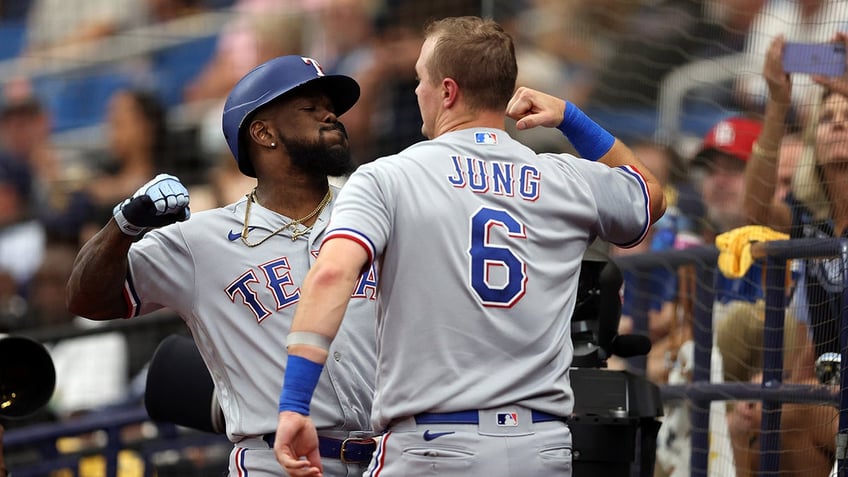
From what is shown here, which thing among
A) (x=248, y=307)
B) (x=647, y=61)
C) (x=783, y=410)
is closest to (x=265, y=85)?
(x=248, y=307)

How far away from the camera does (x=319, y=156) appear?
13.5ft

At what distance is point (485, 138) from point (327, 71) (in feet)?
20.3

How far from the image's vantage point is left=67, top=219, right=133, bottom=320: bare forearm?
3.81 meters

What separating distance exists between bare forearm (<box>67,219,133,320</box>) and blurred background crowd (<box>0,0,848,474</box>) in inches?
98.9

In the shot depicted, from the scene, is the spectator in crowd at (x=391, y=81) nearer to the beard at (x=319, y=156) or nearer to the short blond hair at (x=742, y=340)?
the short blond hair at (x=742, y=340)

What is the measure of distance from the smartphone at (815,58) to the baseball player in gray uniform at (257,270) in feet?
6.08

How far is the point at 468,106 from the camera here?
3.40 metres

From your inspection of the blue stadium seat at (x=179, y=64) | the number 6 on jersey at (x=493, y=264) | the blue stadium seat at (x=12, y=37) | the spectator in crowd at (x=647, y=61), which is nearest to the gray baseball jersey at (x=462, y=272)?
the number 6 on jersey at (x=493, y=264)

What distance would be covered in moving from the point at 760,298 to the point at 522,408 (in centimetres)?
227

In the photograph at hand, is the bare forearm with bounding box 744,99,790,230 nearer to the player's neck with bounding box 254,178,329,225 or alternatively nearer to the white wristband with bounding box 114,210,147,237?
the player's neck with bounding box 254,178,329,225

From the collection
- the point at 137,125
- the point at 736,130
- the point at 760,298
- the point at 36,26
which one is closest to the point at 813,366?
the point at 760,298

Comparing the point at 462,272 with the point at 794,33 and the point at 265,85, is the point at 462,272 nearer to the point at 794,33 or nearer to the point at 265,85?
the point at 265,85

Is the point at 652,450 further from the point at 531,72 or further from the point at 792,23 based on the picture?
the point at 531,72

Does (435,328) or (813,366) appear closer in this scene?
(435,328)
